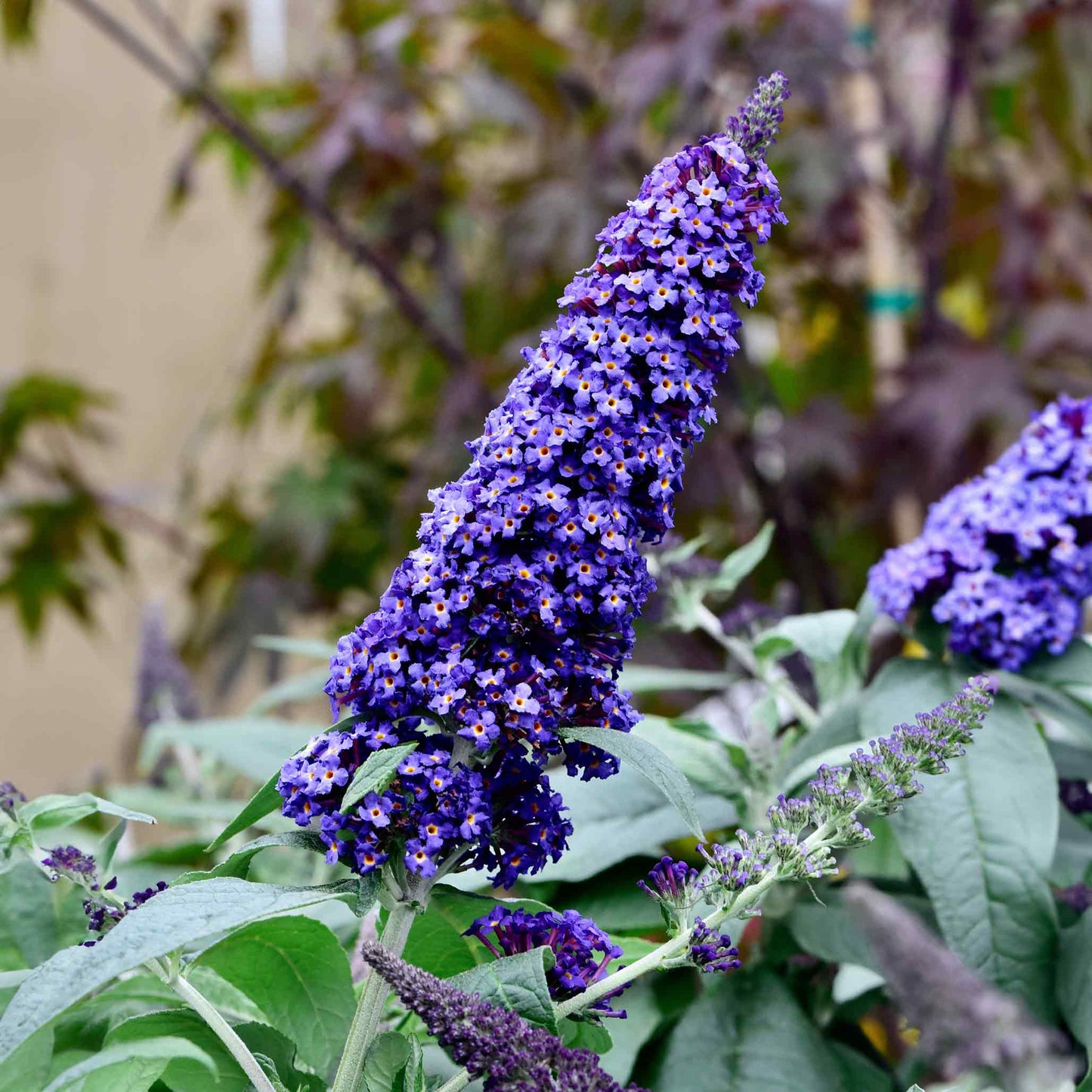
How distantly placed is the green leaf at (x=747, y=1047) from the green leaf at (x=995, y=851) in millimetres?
133

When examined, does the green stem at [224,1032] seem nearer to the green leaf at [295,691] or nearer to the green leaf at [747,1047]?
the green leaf at [747,1047]

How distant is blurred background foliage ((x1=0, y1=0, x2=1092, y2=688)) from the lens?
83.2 inches

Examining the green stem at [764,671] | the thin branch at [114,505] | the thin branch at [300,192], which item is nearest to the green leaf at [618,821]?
the green stem at [764,671]

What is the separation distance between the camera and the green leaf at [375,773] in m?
0.58

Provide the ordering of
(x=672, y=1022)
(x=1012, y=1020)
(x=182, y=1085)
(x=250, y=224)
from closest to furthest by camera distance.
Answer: (x=1012, y=1020) → (x=182, y=1085) → (x=672, y=1022) → (x=250, y=224)

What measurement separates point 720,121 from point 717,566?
144 centimetres

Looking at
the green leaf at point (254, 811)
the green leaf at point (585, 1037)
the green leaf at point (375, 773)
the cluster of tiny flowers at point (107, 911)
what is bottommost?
the green leaf at point (585, 1037)

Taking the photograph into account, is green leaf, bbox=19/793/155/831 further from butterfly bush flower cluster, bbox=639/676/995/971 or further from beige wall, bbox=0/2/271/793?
beige wall, bbox=0/2/271/793

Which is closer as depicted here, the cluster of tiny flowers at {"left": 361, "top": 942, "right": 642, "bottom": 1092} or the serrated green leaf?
the cluster of tiny flowers at {"left": 361, "top": 942, "right": 642, "bottom": 1092}

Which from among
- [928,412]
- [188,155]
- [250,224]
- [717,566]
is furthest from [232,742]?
[250,224]

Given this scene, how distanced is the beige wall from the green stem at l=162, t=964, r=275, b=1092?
9.12ft

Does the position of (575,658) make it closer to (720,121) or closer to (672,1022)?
(672,1022)

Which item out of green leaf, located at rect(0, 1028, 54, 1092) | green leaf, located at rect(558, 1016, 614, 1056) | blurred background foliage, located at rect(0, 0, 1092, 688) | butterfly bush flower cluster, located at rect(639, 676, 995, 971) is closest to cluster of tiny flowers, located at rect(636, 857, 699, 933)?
butterfly bush flower cluster, located at rect(639, 676, 995, 971)

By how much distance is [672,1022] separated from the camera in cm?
95
